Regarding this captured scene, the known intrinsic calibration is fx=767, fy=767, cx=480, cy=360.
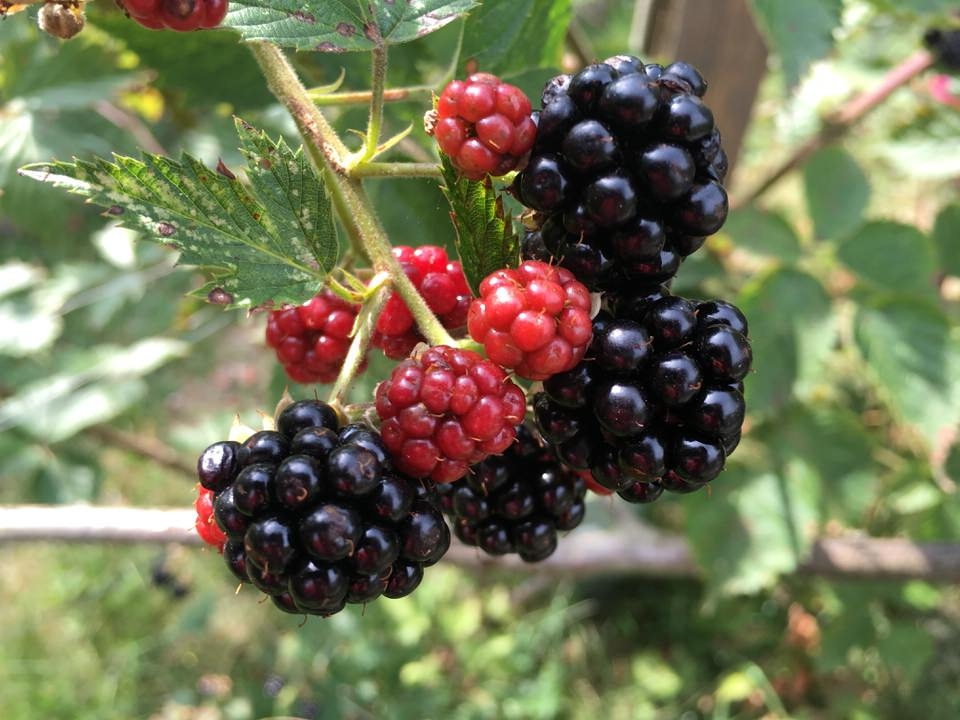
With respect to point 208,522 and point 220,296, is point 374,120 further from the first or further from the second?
point 208,522

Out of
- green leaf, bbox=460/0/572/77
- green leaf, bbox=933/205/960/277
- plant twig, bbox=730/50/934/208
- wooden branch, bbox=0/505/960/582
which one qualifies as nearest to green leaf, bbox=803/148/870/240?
plant twig, bbox=730/50/934/208

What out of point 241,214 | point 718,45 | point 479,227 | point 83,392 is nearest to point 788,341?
point 718,45

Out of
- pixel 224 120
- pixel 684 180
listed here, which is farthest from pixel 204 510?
pixel 224 120

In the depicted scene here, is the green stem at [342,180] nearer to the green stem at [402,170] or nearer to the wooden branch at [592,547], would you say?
the green stem at [402,170]

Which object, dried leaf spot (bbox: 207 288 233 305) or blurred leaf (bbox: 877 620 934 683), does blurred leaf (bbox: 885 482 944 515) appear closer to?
blurred leaf (bbox: 877 620 934 683)

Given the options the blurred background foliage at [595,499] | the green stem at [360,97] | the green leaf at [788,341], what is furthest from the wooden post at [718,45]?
the green stem at [360,97]

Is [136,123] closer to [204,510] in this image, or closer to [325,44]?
[325,44]
